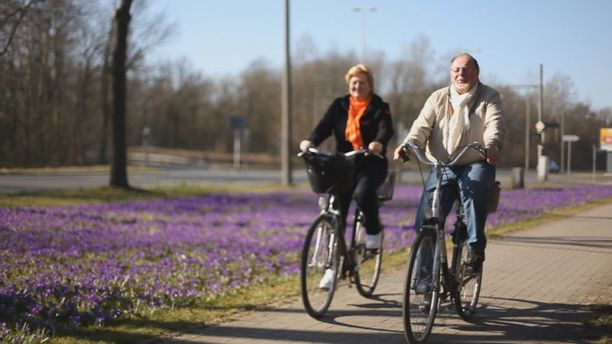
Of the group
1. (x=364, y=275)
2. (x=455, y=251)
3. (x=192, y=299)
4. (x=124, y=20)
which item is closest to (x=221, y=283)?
(x=192, y=299)

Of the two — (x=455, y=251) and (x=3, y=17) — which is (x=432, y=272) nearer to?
(x=455, y=251)

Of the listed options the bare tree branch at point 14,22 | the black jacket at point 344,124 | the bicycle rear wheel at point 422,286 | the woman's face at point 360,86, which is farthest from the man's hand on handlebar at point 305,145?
the bare tree branch at point 14,22

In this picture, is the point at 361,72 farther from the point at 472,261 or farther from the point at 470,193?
the point at 472,261

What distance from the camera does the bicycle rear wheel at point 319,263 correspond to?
573 centimetres

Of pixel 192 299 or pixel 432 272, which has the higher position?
pixel 432 272

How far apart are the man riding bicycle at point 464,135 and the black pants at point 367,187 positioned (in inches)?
43.6

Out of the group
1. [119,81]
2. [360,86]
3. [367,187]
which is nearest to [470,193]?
[367,187]

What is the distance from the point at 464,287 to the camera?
5.62 metres

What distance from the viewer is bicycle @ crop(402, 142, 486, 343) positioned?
4.70 meters

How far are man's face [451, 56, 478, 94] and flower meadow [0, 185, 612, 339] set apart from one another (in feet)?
9.37

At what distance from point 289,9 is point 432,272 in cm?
2229

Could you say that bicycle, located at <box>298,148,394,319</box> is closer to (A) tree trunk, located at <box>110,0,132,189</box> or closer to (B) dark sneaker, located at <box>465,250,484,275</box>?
(B) dark sneaker, located at <box>465,250,484,275</box>

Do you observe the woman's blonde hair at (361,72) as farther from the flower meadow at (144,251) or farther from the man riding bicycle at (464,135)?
the flower meadow at (144,251)

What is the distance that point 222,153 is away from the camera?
7262 cm
